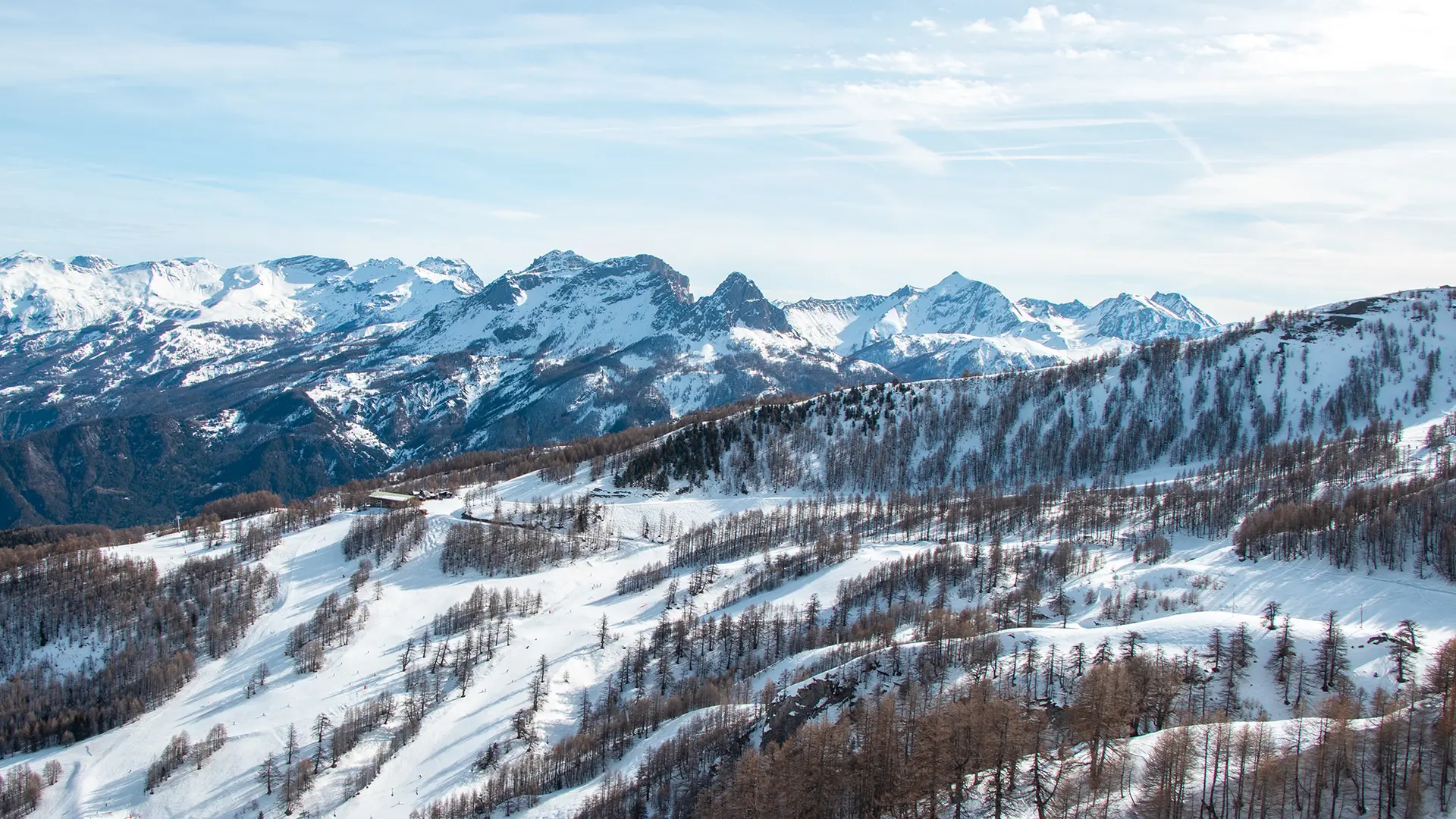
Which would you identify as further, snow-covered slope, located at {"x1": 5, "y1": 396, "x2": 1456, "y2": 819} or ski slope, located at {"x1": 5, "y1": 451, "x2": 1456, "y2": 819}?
ski slope, located at {"x1": 5, "y1": 451, "x2": 1456, "y2": 819}

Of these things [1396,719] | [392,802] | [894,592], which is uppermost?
[1396,719]

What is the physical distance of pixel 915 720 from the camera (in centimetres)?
9194

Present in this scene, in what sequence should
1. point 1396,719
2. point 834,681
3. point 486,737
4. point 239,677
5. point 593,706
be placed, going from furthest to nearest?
point 239,677 → point 593,706 → point 486,737 → point 834,681 → point 1396,719

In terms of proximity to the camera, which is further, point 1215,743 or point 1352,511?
point 1352,511

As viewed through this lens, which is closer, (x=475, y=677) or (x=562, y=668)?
(x=562, y=668)

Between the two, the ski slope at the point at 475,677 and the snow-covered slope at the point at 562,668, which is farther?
the ski slope at the point at 475,677

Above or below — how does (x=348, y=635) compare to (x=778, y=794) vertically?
below

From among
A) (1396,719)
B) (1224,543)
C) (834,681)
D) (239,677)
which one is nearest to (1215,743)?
(1396,719)

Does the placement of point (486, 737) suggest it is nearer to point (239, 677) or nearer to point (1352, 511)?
point (239, 677)

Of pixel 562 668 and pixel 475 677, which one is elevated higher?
pixel 562 668

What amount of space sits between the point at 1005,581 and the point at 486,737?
10611 centimetres

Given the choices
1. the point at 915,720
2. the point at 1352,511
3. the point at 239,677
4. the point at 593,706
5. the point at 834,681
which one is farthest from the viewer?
the point at 1352,511

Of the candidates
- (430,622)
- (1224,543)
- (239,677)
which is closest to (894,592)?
(1224,543)

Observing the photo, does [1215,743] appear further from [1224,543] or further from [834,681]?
[1224,543]
